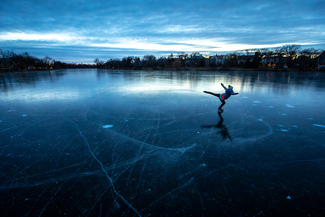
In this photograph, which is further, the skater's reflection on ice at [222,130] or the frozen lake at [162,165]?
the skater's reflection on ice at [222,130]

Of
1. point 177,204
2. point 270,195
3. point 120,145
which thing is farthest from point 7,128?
point 270,195

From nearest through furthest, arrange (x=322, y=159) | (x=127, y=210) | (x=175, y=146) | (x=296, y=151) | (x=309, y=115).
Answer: (x=127, y=210) < (x=322, y=159) < (x=296, y=151) < (x=175, y=146) < (x=309, y=115)

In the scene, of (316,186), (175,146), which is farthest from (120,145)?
(316,186)

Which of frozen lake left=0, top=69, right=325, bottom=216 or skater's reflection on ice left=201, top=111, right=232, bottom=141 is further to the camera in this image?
skater's reflection on ice left=201, top=111, right=232, bottom=141

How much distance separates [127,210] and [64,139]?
9.97 feet

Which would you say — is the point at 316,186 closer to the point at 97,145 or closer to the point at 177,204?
the point at 177,204

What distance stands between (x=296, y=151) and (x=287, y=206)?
1952 mm

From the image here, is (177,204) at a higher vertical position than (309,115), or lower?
lower

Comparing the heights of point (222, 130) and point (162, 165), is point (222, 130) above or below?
above

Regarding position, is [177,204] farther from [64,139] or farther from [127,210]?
[64,139]

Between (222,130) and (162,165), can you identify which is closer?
(162,165)

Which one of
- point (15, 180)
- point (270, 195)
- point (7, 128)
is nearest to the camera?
point (270, 195)

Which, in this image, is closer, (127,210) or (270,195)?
(127,210)

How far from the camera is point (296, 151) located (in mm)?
3619
